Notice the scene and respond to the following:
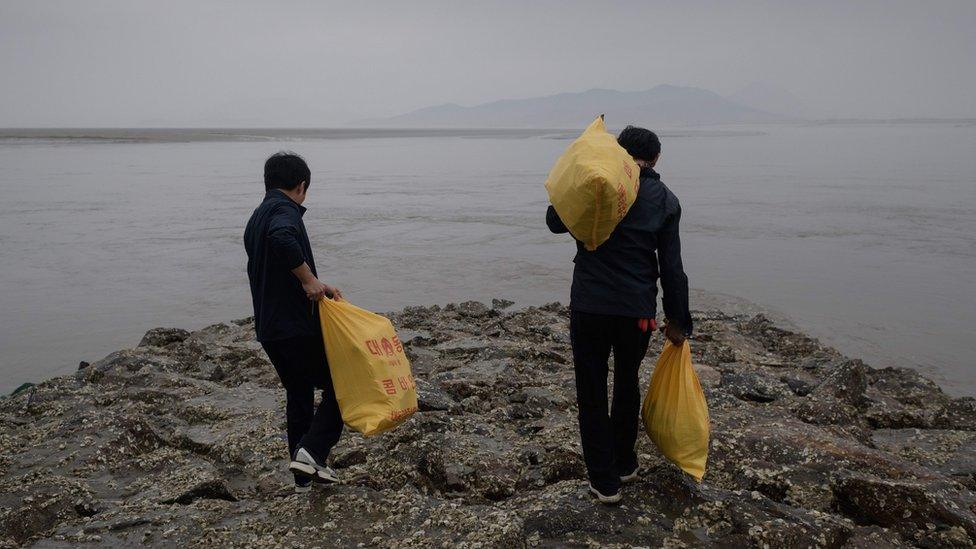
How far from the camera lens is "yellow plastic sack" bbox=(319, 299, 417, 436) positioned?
13.9 ft

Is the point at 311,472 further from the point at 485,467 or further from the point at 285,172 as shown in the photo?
the point at 285,172

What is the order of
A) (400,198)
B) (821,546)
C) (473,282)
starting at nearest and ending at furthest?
(821,546) < (473,282) < (400,198)

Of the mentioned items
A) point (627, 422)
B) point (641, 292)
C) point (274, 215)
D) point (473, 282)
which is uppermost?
point (274, 215)

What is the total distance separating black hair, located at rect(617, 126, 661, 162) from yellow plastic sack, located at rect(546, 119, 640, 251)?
0.25 m

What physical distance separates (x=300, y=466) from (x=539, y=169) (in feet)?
114

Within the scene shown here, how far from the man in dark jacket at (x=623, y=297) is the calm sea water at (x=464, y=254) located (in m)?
6.25

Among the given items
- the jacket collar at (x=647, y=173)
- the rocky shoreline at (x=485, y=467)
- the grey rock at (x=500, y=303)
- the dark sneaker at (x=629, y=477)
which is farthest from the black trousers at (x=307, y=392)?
the grey rock at (x=500, y=303)

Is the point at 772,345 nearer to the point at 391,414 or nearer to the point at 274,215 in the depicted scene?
the point at 391,414

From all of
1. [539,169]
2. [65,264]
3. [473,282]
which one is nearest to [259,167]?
[539,169]

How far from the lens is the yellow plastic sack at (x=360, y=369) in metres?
4.23

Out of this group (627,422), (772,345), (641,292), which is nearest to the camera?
(641,292)

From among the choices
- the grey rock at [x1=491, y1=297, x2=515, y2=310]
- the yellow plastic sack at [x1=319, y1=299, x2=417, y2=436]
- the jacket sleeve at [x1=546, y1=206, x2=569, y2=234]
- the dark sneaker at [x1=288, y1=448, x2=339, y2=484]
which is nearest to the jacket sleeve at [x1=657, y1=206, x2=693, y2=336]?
the jacket sleeve at [x1=546, y1=206, x2=569, y2=234]

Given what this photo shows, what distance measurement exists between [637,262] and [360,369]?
1668mm

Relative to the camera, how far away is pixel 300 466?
430 cm
